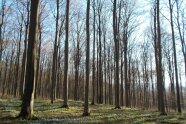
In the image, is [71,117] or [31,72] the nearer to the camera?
[31,72]

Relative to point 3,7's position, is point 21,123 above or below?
below

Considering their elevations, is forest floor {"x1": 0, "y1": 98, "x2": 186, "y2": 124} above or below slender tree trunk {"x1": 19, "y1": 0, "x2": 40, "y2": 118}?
below

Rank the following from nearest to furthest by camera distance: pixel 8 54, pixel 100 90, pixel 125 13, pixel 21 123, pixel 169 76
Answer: pixel 21 123 → pixel 100 90 → pixel 125 13 → pixel 169 76 → pixel 8 54

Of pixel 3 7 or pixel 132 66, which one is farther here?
pixel 132 66

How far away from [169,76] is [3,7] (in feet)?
103

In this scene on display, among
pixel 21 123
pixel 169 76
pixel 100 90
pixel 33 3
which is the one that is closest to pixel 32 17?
pixel 33 3

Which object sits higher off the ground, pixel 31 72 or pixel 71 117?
pixel 31 72

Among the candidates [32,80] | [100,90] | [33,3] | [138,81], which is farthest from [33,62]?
[138,81]

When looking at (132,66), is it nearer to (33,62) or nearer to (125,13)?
(125,13)

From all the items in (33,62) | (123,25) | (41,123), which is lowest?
(41,123)

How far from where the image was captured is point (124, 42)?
108 feet

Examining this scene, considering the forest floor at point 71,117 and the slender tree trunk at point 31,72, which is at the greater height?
the slender tree trunk at point 31,72

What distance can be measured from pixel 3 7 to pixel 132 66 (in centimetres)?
2906

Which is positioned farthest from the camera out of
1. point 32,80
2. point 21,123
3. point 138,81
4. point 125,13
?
point 138,81
